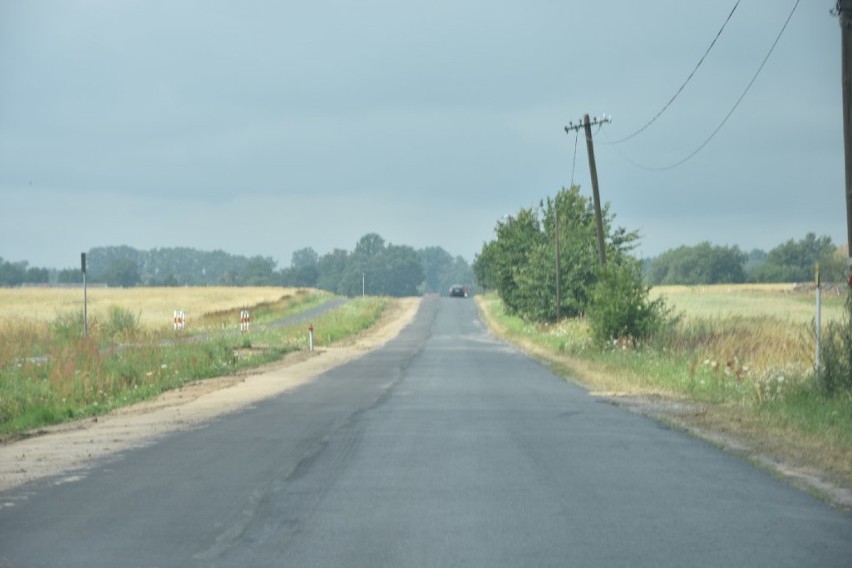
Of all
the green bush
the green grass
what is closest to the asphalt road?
the green grass

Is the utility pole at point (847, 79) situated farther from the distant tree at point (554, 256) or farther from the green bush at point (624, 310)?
the distant tree at point (554, 256)

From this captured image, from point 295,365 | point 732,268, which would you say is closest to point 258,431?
point 295,365

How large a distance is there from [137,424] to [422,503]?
9.15 metres

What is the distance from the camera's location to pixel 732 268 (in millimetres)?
184125

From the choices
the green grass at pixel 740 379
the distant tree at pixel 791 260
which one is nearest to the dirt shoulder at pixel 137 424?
the green grass at pixel 740 379

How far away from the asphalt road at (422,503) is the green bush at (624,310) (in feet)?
70.3

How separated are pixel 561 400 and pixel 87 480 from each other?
40.0 ft

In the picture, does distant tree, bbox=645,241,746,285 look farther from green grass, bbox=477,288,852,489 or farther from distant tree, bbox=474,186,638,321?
green grass, bbox=477,288,852,489

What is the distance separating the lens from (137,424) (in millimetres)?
17656

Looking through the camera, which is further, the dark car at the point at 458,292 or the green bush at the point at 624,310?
the dark car at the point at 458,292

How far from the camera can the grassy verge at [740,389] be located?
1366 centimetres

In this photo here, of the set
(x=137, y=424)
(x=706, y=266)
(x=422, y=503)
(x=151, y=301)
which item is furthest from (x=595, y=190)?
(x=706, y=266)

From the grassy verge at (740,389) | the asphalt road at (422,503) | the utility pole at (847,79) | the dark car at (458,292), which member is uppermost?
the utility pole at (847,79)

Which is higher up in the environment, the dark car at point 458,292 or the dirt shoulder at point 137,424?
the dark car at point 458,292
